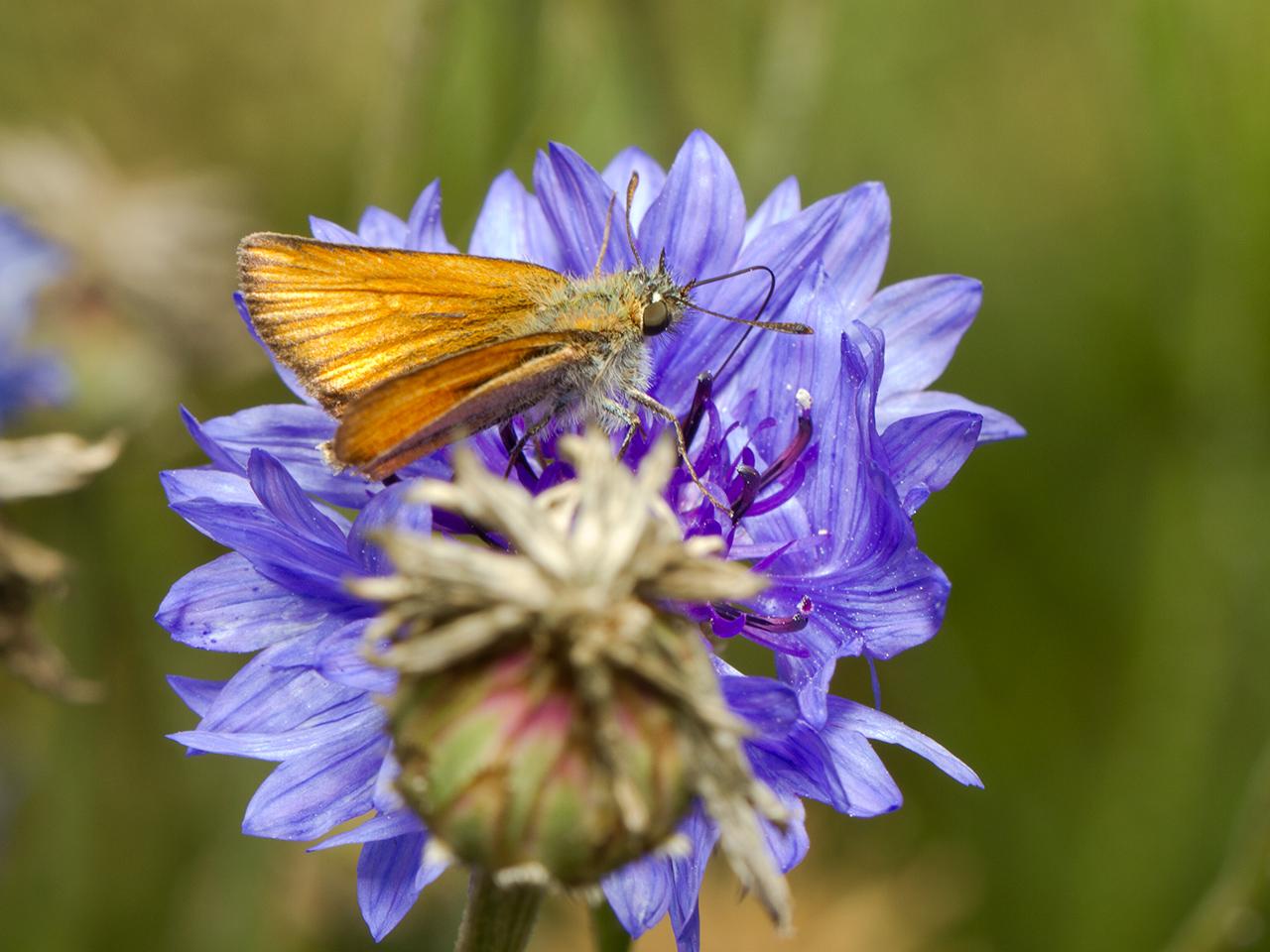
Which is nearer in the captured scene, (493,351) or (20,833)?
(493,351)

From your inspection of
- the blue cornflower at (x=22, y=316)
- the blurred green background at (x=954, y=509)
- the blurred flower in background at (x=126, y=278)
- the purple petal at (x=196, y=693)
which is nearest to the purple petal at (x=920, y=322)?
the purple petal at (x=196, y=693)

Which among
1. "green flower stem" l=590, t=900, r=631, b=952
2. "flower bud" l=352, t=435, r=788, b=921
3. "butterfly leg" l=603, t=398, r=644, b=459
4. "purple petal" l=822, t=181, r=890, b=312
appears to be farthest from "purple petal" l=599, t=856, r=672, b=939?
"purple petal" l=822, t=181, r=890, b=312

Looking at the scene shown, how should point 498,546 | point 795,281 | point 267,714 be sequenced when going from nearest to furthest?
point 267,714
point 498,546
point 795,281

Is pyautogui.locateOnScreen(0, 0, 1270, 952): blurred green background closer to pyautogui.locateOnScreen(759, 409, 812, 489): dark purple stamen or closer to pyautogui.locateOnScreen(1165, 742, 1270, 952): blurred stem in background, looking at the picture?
pyautogui.locateOnScreen(1165, 742, 1270, 952): blurred stem in background

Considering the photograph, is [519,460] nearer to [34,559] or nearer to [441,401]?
[441,401]

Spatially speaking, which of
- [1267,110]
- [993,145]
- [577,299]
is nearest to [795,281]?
[577,299]

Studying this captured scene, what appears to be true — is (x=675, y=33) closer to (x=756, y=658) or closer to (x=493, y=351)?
(x=756, y=658)
